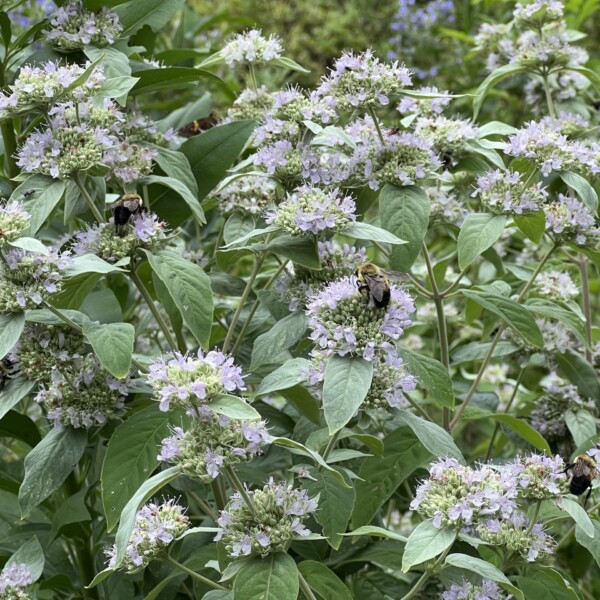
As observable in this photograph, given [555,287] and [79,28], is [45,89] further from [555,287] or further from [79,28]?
[555,287]

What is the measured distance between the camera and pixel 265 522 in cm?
193

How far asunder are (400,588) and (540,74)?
5.88 feet

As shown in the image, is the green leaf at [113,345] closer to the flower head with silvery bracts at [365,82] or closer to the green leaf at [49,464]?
the green leaf at [49,464]

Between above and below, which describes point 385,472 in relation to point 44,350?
below

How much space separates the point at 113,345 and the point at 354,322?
1.72 ft

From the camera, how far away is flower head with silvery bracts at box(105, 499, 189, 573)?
197 centimetres

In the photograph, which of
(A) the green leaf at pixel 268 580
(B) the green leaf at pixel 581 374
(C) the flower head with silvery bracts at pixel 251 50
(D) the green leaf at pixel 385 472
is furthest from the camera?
(B) the green leaf at pixel 581 374

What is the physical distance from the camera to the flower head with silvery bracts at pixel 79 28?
8.62 ft

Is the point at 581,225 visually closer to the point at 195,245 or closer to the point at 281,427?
the point at 281,427

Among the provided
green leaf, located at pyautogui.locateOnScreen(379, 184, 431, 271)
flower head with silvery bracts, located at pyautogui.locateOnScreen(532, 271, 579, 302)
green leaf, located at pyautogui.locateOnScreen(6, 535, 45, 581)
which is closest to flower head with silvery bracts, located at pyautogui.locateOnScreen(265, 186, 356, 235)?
green leaf, located at pyautogui.locateOnScreen(379, 184, 431, 271)

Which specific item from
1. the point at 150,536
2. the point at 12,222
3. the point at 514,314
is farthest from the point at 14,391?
the point at 514,314

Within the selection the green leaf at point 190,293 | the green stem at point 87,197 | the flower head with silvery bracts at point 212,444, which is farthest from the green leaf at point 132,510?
the green stem at point 87,197

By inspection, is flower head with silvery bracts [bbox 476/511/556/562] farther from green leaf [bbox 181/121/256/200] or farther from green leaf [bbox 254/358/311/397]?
green leaf [bbox 181/121/256/200]

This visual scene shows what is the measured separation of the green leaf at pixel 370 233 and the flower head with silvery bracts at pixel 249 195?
1.57 ft
